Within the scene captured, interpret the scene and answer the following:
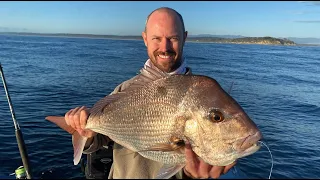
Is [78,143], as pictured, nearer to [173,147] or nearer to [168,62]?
[173,147]

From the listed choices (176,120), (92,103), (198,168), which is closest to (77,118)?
(176,120)

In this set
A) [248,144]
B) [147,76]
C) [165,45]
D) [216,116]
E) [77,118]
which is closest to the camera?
[248,144]

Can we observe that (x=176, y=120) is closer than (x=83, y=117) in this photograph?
Yes

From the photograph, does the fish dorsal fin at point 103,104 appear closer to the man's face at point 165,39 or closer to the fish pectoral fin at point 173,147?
the fish pectoral fin at point 173,147

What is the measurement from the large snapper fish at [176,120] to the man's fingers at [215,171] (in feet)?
0.74

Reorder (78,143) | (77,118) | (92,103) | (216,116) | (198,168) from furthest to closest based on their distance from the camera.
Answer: (92,103) < (78,143) < (77,118) < (198,168) < (216,116)

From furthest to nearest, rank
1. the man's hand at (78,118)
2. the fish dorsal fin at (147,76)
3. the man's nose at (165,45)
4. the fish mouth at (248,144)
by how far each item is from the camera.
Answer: the man's nose at (165,45) < the man's hand at (78,118) < the fish dorsal fin at (147,76) < the fish mouth at (248,144)

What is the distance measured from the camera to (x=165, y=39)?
3.84m

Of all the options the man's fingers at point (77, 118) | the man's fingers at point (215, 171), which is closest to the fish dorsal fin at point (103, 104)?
the man's fingers at point (77, 118)

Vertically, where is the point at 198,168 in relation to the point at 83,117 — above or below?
below

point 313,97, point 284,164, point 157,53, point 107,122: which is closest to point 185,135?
point 107,122

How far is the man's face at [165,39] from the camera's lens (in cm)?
382

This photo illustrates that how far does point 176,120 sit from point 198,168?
0.49 meters

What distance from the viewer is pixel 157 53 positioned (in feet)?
12.8
